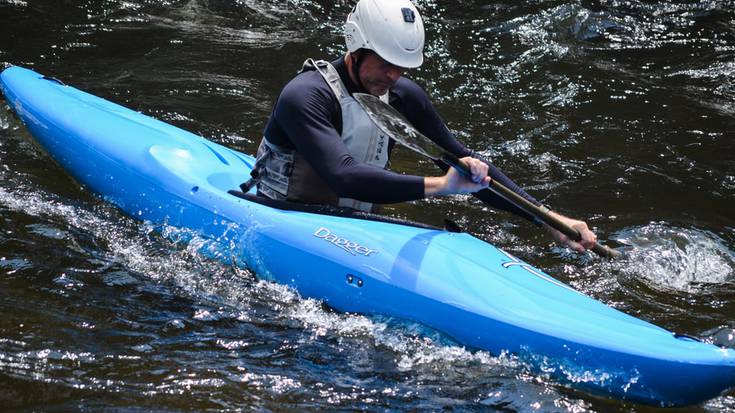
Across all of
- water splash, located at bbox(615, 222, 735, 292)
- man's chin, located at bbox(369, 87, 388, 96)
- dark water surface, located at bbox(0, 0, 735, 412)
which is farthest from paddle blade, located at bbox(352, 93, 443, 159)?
water splash, located at bbox(615, 222, 735, 292)

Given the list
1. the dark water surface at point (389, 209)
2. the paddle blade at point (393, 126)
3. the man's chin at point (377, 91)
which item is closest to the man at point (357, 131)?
the man's chin at point (377, 91)

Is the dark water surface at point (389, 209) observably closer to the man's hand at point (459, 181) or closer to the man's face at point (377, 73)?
the man's hand at point (459, 181)

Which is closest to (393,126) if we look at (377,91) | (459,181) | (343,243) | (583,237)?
(377,91)

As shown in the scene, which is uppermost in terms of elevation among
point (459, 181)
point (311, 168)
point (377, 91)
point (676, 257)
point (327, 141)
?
point (676, 257)

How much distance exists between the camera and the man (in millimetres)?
3535

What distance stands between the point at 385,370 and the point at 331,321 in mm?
396

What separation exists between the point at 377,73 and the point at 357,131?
0.28m

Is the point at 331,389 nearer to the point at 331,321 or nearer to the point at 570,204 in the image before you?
the point at 331,321

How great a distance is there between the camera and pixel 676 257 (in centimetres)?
471

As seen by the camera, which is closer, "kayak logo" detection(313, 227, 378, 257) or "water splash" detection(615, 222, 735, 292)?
"kayak logo" detection(313, 227, 378, 257)

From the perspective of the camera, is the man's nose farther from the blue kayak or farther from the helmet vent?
the blue kayak

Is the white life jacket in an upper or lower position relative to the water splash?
lower

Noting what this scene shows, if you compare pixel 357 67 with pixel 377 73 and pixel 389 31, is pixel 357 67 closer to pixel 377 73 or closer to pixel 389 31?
pixel 377 73

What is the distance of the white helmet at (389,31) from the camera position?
11.7 feet
